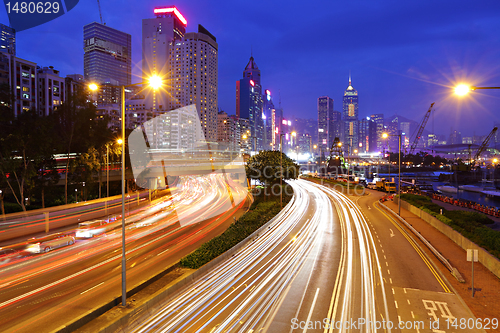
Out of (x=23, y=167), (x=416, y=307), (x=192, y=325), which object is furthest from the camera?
(x=23, y=167)

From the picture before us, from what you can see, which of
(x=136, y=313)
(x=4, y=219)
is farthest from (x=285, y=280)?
(x=4, y=219)

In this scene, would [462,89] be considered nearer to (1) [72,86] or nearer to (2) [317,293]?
(2) [317,293]

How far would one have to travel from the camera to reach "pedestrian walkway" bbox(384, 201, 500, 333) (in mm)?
12805

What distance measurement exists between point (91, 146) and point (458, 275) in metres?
46.4

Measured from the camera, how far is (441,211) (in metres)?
29.1

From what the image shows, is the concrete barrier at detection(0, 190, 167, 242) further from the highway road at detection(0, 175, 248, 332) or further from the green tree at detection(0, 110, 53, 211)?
the highway road at detection(0, 175, 248, 332)

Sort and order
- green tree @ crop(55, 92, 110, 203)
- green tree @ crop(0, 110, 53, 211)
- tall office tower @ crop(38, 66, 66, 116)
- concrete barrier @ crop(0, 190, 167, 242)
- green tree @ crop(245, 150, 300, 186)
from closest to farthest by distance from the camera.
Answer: concrete barrier @ crop(0, 190, 167, 242) → green tree @ crop(0, 110, 53, 211) → green tree @ crop(245, 150, 300, 186) → green tree @ crop(55, 92, 110, 203) → tall office tower @ crop(38, 66, 66, 116)

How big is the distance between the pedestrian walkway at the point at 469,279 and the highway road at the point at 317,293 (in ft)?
2.21

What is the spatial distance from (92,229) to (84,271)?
9074 mm

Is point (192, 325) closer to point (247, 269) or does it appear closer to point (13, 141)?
point (247, 269)

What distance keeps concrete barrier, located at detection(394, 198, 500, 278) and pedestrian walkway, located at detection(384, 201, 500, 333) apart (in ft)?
0.97

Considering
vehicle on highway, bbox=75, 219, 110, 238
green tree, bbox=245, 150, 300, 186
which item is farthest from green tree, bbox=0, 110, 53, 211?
green tree, bbox=245, 150, 300, 186

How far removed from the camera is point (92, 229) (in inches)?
1001

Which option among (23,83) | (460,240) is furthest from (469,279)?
(23,83)
